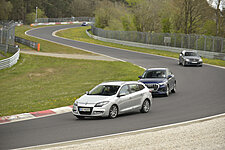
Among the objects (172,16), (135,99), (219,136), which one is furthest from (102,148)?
(172,16)

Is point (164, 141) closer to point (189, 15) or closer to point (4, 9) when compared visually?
point (189, 15)

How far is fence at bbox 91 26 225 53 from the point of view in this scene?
4781 cm

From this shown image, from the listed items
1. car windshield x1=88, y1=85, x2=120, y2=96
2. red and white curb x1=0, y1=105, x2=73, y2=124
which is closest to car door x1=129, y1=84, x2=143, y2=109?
car windshield x1=88, y1=85, x2=120, y2=96

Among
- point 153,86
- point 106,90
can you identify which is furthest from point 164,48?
point 106,90

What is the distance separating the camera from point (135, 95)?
53.5ft

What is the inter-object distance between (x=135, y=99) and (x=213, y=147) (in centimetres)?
674

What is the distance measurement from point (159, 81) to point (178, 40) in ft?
116

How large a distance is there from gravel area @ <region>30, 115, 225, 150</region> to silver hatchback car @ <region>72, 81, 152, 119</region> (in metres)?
3.01

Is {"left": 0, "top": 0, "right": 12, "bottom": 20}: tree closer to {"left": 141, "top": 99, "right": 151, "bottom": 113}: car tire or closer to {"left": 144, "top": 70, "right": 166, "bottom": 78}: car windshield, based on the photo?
{"left": 144, "top": 70, "right": 166, "bottom": 78}: car windshield

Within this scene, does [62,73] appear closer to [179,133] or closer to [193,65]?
[193,65]

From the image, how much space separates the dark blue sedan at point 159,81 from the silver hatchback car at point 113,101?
470 centimetres

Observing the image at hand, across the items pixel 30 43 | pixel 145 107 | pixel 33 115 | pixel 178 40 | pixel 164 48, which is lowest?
pixel 33 115

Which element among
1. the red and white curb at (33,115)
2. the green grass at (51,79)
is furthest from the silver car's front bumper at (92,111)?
the green grass at (51,79)

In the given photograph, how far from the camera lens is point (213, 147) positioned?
9750 mm
